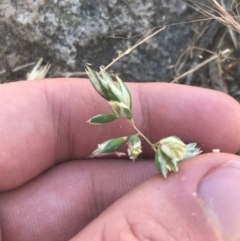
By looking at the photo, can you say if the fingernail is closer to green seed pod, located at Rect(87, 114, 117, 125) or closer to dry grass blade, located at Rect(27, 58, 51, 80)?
green seed pod, located at Rect(87, 114, 117, 125)

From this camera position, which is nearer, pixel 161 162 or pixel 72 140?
pixel 161 162

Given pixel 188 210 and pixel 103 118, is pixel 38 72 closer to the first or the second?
pixel 103 118

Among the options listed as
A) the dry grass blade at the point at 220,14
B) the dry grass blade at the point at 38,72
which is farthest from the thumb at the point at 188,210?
the dry grass blade at the point at 38,72

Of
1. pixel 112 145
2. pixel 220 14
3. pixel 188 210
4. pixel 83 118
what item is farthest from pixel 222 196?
pixel 220 14

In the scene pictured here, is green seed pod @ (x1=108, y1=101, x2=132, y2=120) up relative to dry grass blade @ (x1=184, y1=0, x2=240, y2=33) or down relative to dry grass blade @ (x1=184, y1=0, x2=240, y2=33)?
down

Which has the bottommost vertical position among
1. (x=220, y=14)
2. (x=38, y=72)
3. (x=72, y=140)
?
(x=72, y=140)

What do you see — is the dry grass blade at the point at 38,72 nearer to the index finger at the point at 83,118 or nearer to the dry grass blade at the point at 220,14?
the index finger at the point at 83,118

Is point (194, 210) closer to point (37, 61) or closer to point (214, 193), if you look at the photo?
point (214, 193)

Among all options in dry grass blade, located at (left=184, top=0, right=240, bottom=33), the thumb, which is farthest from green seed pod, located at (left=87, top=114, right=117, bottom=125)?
dry grass blade, located at (left=184, top=0, right=240, bottom=33)
